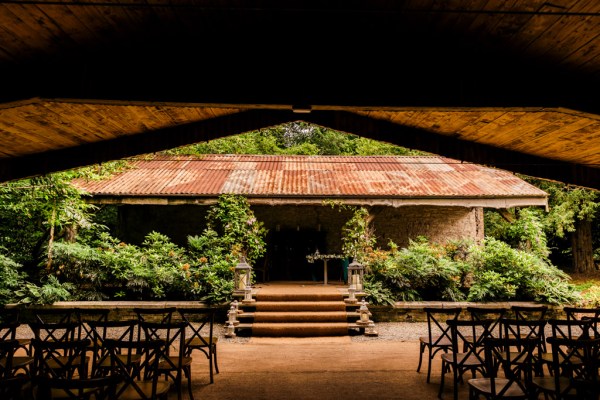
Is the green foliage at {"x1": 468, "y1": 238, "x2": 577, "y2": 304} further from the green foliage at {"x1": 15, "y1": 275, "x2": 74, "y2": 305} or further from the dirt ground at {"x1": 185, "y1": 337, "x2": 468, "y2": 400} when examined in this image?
the green foliage at {"x1": 15, "y1": 275, "x2": 74, "y2": 305}

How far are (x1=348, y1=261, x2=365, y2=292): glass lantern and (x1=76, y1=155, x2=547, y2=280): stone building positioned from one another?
2.63 meters

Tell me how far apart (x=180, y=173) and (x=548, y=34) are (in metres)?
12.0

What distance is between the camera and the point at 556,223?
16453 millimetres

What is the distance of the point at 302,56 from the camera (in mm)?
4133

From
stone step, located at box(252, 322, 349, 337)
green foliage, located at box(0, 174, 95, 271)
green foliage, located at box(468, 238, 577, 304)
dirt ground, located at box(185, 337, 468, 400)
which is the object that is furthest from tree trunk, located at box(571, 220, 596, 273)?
green foliage, located at box(0, 174, 95, 271)

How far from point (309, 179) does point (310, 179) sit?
4 cm

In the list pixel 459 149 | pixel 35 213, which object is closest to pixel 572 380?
pixel 459 149

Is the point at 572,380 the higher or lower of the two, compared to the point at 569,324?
lower

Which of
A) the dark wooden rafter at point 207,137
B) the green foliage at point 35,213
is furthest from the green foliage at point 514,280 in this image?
the green foliage at point 35,213

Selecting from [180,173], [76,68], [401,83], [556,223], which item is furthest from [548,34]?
[556,223]

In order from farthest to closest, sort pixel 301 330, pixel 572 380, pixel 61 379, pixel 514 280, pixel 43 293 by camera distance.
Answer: pixel 514 280, pixel 43 293, pixel 301 330, pixel 572 380, pixel 61 379

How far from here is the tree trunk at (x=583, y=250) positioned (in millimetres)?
18469

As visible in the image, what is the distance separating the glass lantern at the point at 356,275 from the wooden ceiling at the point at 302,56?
569 centimetres

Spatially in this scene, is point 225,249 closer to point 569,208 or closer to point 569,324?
point 569,324
